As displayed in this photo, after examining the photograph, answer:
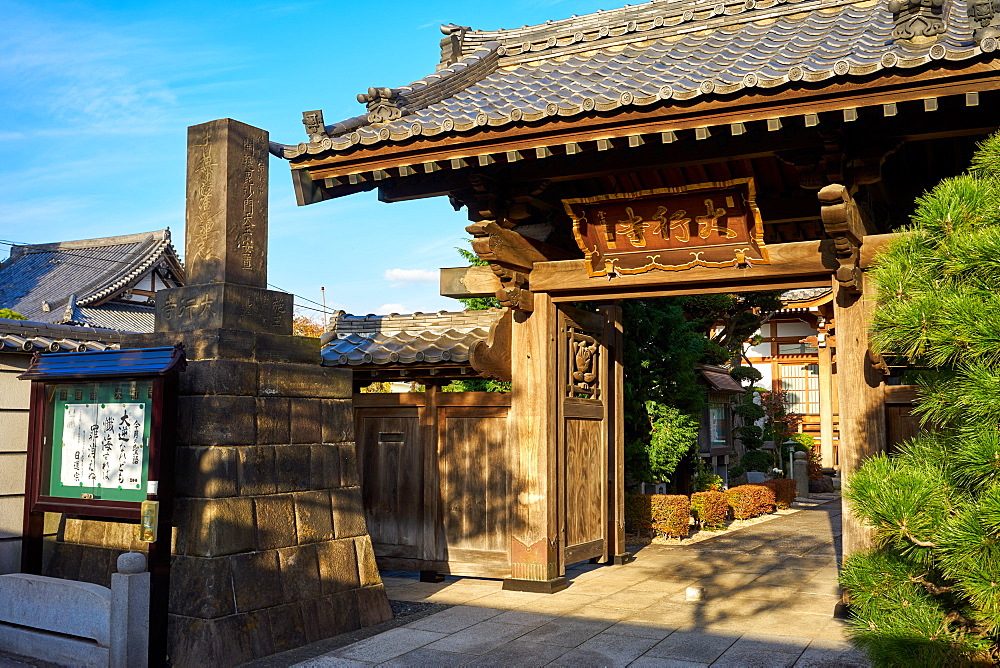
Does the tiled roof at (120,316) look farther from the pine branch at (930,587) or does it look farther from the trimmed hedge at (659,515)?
the pine branch at (930,587)

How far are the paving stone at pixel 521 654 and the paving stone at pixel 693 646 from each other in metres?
0.76

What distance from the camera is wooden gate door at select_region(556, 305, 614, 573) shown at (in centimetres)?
934

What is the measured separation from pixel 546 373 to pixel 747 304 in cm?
1285

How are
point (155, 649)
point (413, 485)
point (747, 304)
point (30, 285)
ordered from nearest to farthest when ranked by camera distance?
point (155, 649) → point (413, 485) → point (747, 304) → point (30, 285)

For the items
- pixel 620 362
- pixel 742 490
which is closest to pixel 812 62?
pixel 620 362

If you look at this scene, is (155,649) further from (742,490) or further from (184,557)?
(742,490)

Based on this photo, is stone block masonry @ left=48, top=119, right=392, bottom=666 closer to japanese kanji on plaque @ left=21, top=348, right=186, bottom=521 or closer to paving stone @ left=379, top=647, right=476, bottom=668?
japanese kanji on plaque @ left=21, top=348, right=186, bottom=521

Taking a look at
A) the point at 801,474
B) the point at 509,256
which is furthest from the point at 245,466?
the point at 801,474

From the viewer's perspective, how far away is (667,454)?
13961 millimetres

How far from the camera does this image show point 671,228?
324 inches

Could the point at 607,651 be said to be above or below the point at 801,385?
below

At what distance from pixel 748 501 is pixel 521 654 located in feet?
Answer: 37.7

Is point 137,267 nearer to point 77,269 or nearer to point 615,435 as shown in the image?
point 77,269

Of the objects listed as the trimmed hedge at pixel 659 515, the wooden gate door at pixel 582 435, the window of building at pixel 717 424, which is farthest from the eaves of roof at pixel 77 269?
the wooden gate door at pixel 582 435
